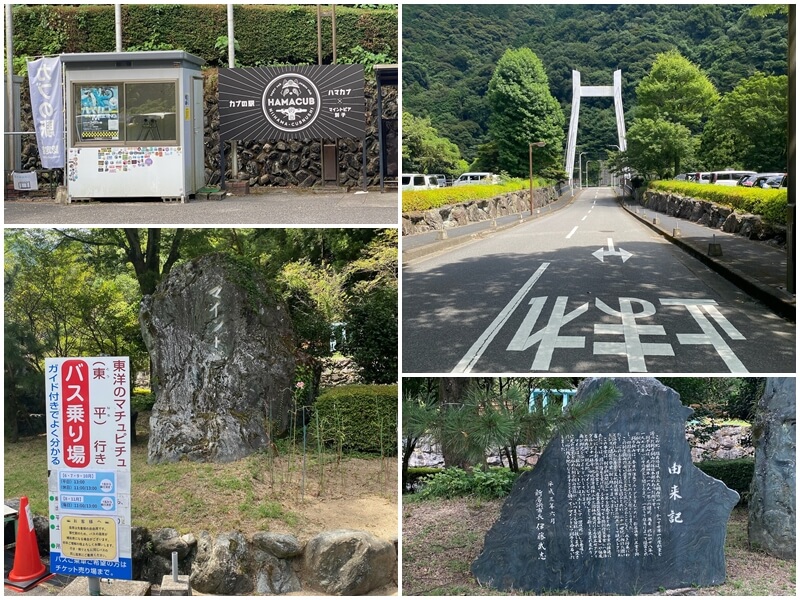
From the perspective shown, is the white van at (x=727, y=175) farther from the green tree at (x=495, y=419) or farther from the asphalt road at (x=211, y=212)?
the green tree at (x=495, y=419)

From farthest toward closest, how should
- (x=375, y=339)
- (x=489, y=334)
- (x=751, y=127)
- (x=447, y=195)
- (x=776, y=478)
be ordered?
(x=751, y=127) → (x=447, y=195) → (x=375, y=339) → (x=489, y=334) → (x=776, y=478)

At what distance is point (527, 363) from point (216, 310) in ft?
11.8

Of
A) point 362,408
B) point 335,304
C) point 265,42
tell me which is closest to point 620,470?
point 362,408

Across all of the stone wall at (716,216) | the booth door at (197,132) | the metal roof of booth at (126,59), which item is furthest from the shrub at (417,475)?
the stone wall at (716,216)

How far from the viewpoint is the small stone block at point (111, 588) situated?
6586 millimetres

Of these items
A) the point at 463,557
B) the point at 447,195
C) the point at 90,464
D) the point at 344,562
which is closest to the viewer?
the point at 90,464

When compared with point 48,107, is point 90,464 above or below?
below

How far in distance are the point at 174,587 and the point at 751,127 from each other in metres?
27.3

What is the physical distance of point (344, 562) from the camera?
276 inches

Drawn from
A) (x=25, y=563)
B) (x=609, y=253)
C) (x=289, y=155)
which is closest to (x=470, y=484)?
(x=25, y=563)

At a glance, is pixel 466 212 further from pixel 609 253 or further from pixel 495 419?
pixel 495 419

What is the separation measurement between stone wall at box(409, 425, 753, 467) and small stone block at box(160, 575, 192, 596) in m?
4.30

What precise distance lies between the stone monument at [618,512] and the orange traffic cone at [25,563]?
12.9 ft

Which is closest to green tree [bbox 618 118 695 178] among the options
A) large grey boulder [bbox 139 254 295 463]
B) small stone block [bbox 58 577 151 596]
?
large grey boulder [bbox 139 254 295 463]
